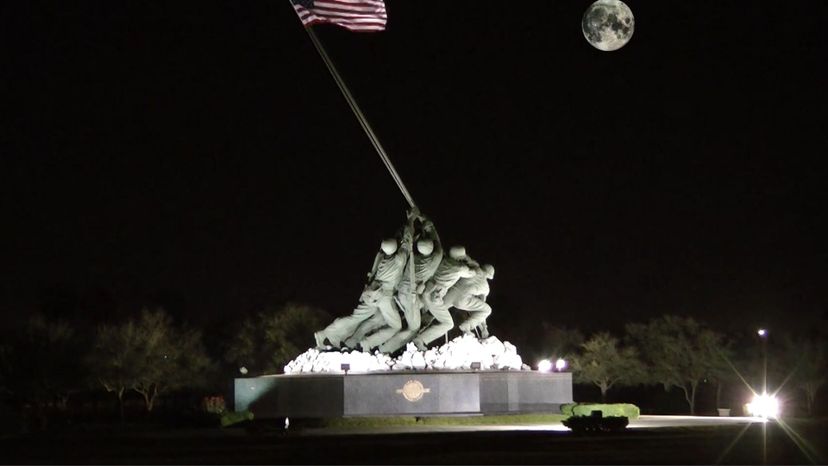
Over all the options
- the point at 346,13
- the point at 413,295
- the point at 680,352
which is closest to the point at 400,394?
the point at 413,295

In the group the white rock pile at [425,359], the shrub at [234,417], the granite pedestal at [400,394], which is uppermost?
the white rock pile at [425,359]

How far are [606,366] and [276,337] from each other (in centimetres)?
1858

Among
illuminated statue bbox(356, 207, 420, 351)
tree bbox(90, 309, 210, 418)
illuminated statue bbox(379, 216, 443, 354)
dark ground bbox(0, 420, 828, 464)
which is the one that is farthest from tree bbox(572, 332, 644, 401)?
dark ground bbox(0, 420, 828, 464)

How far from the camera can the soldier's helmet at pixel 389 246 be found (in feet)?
135

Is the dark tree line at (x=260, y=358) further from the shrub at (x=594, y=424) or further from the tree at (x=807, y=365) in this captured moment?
the shrub at (x=594, y=424)

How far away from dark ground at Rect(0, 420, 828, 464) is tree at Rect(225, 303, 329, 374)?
3891 cm

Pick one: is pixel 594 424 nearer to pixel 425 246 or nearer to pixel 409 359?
pixel 409 359

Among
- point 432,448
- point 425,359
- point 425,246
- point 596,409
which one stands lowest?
point 432,448

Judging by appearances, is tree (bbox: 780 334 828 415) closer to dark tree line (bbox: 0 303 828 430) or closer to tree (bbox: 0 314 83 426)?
dark tree line (bbox: 0 303 828 430)

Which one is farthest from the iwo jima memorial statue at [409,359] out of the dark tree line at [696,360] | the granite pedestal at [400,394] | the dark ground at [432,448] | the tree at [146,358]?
the dark tree line at [696,360]

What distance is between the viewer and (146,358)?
66.1 metres

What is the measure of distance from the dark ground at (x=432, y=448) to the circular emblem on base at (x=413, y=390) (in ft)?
19.1

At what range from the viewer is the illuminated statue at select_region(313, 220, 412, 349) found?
136 feet

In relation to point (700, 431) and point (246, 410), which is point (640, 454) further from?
point (246, 410)
